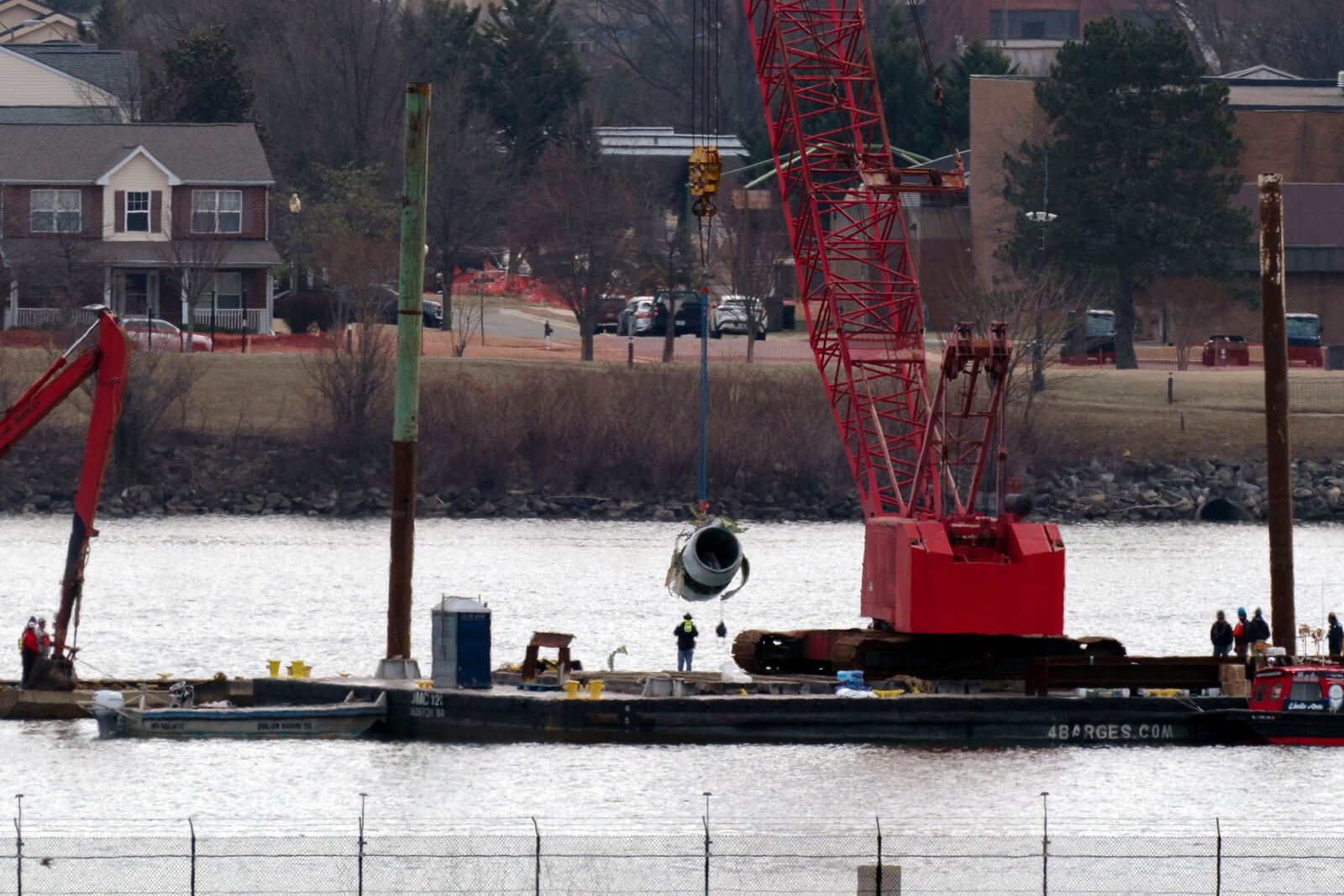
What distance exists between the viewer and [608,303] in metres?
→ 123

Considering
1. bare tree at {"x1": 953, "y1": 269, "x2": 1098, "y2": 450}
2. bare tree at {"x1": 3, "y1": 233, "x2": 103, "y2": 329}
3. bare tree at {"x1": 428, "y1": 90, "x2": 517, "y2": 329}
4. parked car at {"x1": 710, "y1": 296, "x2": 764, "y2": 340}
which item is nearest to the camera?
bare tree at {"x1": 953, "y1": 269, "x2": 1098, "y2": 450}

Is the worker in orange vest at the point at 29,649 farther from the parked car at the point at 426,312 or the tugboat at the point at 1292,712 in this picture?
the parked car at the point at 426,312

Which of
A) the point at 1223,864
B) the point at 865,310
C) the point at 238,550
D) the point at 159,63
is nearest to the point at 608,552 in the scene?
the point at 238,550

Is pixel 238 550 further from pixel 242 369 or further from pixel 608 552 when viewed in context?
pixel 242 369

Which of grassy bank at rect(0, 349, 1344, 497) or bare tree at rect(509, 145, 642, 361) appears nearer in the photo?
grassy bank at rect(0, 349, 1344, 497)

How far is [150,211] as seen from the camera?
109875 mm

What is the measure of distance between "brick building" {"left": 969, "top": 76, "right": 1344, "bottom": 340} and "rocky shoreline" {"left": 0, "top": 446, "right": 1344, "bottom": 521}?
718 inches

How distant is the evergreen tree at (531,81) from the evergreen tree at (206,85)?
20421mm

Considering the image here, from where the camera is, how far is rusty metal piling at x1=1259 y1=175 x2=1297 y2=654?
4534 cm

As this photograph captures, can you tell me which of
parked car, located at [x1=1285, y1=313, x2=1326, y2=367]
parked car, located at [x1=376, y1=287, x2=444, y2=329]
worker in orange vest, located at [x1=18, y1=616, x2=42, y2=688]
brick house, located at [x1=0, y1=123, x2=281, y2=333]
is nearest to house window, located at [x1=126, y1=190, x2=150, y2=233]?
brick house, located at [x1=0, y1=123, x2=281, y2=333]

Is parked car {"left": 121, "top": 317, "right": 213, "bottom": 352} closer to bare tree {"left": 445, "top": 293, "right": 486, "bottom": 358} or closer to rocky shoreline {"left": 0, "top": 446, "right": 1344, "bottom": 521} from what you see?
rocky shoreline {"left": 0, "top": 446, "right": 1344, "bottom": 521}

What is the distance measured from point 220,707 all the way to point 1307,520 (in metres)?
63.8

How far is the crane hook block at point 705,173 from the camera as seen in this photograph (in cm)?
5097

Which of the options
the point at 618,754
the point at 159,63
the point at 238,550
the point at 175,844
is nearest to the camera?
the point at 175,844
